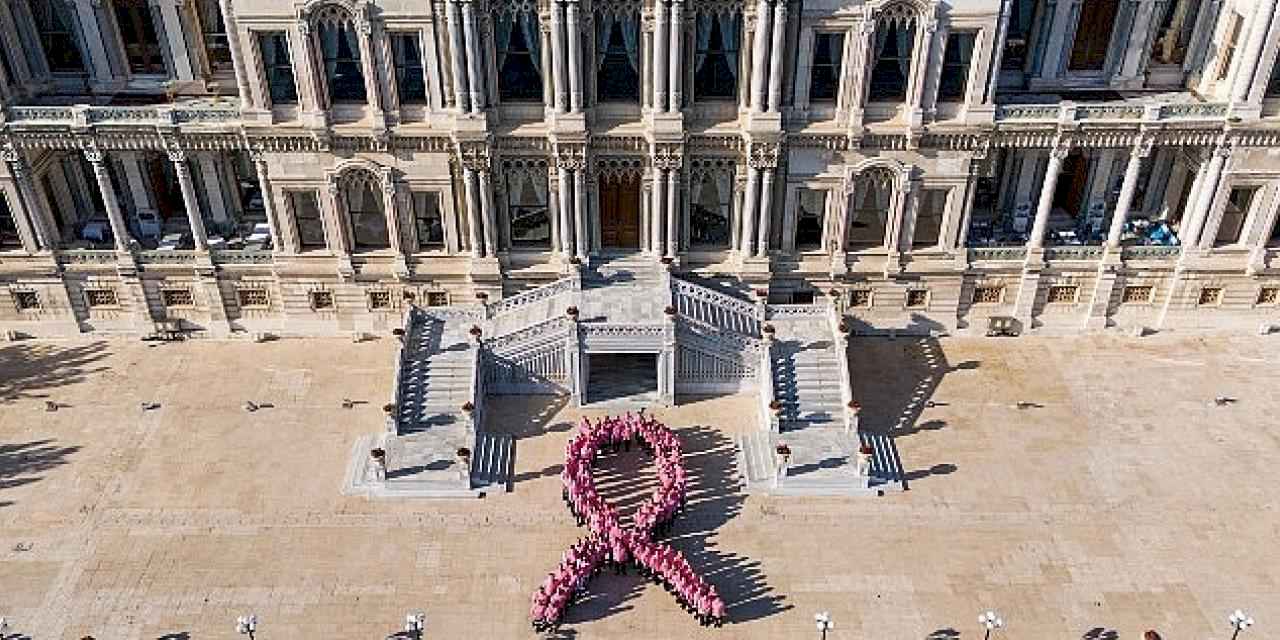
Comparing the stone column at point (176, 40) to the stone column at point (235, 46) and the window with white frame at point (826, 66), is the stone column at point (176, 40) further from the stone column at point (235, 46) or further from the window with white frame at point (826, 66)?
the window with white frame at point (826, 66)

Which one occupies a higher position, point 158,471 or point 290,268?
point 290,268

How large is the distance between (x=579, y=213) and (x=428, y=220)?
5.83 metres

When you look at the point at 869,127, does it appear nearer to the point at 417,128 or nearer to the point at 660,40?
the point at 660,40

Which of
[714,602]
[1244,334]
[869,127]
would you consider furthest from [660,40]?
[1244,334]

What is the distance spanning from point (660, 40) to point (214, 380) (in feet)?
69.9

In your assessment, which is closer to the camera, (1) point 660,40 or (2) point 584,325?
(1) point 660,40

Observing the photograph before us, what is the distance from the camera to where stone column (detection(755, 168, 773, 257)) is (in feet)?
130

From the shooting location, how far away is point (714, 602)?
31875mm

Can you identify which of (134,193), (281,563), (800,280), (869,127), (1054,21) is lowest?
(281,563)

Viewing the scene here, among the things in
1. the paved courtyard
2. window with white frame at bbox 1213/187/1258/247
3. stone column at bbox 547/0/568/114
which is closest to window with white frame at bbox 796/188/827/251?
the paved courtyard

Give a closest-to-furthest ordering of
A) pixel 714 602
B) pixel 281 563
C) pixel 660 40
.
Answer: pixel 714 602 < pixel 281 563 < pixel 660 40

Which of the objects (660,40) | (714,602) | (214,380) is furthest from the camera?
(214,380)

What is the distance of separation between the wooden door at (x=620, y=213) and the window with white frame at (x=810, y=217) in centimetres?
610

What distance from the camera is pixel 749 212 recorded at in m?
40.4
